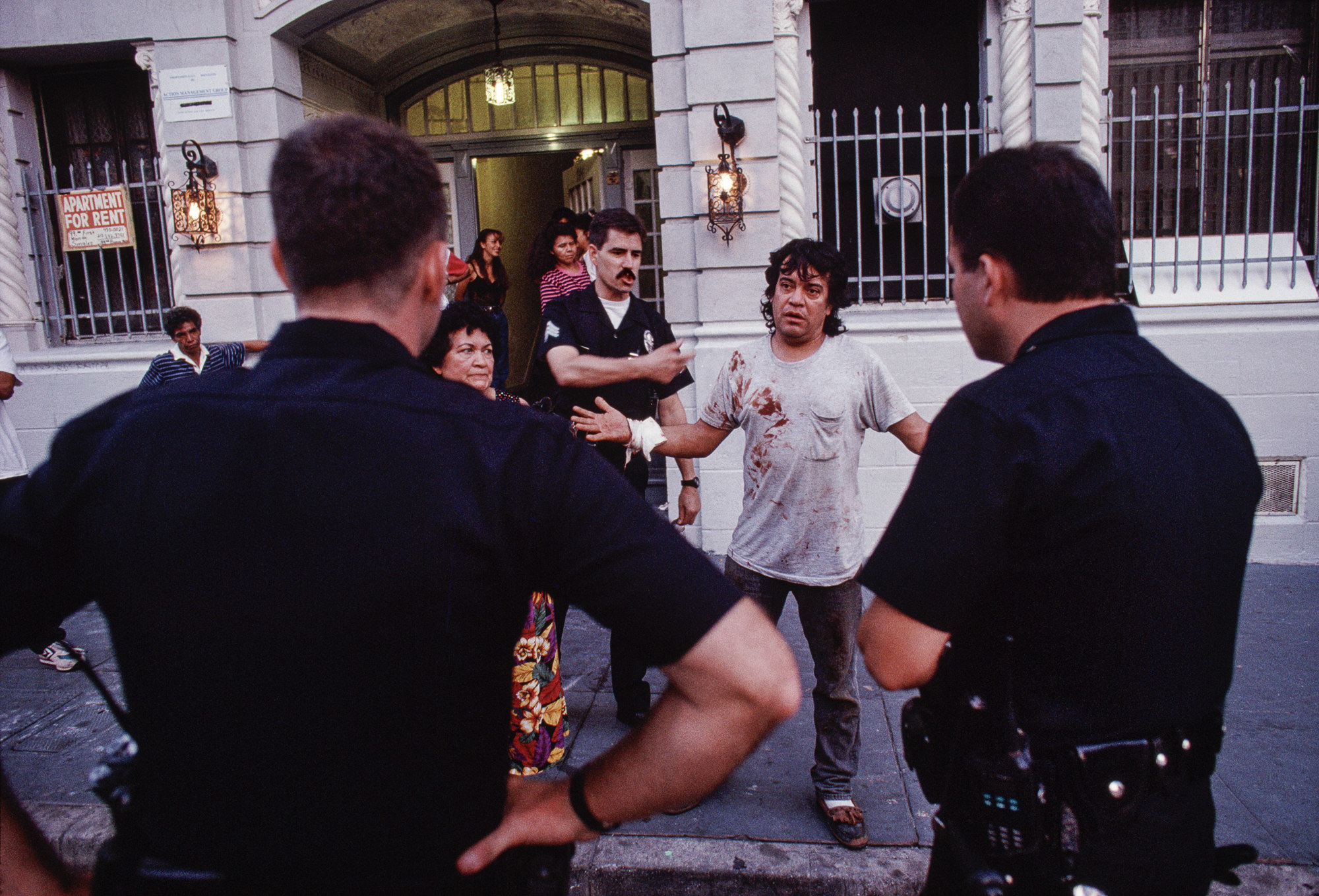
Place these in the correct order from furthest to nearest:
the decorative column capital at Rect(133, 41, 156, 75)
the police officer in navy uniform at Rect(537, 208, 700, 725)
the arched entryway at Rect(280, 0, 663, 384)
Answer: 1. the arched entryway at Rect(280, 0, 663, 384)
2. the decorative column capital at Rect(133, 41, 156, 75)
3. the police officer in navy uniform at Rect(537, 208, 700, 725)

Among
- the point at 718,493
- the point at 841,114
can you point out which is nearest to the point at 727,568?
the point at 718,493

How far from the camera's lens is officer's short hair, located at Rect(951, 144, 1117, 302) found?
156 centimetres

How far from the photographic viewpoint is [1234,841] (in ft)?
9.37

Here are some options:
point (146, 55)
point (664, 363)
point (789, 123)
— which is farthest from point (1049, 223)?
point (146, 55)

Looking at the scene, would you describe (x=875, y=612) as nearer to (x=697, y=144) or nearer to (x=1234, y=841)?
(x=1234, y=841)

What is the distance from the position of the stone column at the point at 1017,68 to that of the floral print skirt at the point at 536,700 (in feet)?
16.0

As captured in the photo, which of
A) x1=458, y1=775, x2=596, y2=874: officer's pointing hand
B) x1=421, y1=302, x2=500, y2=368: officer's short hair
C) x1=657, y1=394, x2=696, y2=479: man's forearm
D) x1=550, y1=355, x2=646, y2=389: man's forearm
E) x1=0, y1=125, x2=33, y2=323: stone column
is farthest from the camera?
x1=0, y1=125, x2=33, y2=323: stone column

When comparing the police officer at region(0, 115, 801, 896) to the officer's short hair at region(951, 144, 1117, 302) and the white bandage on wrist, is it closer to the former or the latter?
the officer's short hair at region(951, 144, 1117, 302)

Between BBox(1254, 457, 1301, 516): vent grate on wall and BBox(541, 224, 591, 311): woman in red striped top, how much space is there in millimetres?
4836

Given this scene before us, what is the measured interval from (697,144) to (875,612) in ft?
16.8

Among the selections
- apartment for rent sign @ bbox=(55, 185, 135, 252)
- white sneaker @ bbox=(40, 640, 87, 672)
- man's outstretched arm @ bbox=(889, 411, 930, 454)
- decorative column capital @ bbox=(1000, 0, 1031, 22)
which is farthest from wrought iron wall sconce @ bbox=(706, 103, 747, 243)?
apartment for rent sign @ bbox=(55, 185, 135, 252)

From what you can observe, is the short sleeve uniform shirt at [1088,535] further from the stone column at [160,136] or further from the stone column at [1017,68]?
the stone column at [160,136]

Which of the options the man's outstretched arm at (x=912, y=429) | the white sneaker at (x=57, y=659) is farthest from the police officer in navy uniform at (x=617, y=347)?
the white sneaker at (x=57, y=659)

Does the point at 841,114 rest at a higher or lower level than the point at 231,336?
higher
